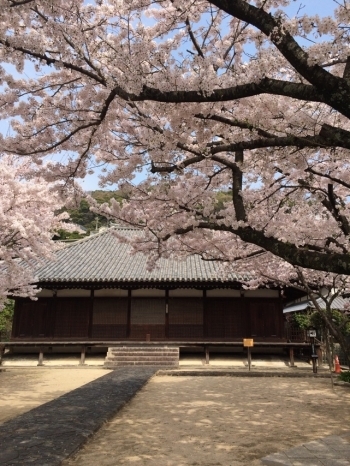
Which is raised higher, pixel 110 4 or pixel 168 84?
pixel 110 4

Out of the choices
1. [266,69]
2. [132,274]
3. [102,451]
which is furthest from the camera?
[132,274]

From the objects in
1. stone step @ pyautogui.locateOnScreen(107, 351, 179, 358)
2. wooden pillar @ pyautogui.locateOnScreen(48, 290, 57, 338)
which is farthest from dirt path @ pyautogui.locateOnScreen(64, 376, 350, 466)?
wooden pillar @ pyautogui.locateOnScreen(48, 290, 57, 338)

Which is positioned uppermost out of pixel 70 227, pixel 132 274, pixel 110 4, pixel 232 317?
pixel 110 4

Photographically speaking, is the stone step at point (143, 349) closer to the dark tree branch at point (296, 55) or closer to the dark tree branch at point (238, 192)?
the dark tree branch at point (238, 192)

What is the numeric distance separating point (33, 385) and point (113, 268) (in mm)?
8676

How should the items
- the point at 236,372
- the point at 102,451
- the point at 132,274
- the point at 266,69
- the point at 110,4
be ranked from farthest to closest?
the point at 132,274 → the point at 236,372 → the point at 110,4 → the point at 102,451 → the point at 266,69

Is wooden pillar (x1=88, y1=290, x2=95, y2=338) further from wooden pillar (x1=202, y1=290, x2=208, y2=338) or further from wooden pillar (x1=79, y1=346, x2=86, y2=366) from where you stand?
wooden pillar (x1=202, y1=290, x2=208, y2=338)

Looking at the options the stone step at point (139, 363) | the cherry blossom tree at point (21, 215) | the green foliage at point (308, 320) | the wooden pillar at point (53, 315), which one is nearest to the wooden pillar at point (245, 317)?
the stone step at point (139, 363)

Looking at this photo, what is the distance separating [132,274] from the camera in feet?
62.4

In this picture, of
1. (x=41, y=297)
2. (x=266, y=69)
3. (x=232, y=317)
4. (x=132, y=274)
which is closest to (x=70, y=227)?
(x=132, y=274)

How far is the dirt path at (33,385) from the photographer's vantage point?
867 centimetres

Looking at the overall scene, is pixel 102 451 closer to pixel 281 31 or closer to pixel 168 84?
pixel 168 84

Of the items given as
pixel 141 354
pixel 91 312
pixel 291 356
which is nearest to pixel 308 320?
pixel 291 356

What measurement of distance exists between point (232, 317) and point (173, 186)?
42.5ft
